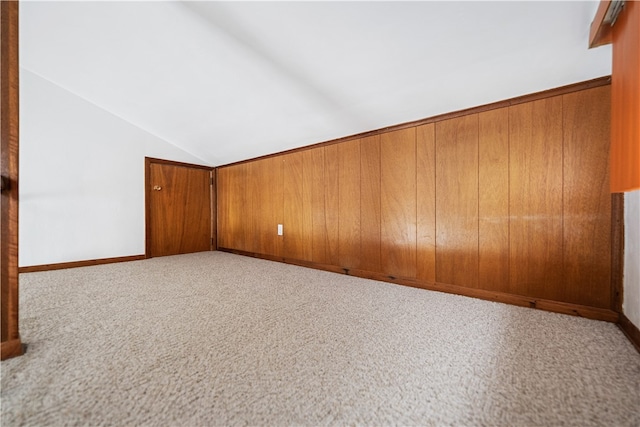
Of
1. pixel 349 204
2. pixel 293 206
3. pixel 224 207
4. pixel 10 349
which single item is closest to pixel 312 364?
pixel 10 349

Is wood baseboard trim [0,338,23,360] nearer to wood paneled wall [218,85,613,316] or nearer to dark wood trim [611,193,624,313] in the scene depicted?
wood paneled wall [218,85,613,316]

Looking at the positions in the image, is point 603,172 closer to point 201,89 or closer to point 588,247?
point 588,247

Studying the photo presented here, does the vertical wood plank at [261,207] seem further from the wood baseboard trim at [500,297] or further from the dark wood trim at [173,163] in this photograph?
the wood baseboard trim at [500,297]

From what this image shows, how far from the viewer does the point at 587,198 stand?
3.75 ft

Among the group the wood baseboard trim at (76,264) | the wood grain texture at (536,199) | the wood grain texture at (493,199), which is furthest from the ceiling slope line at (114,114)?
the wood grain texture at (536,199)

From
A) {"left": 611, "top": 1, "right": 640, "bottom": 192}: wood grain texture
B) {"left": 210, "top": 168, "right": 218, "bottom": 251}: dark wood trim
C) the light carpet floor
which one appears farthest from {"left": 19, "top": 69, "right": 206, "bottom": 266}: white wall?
{"left": 611, "top": 1, "right": 640, "bottom": 192}: wood grain texture

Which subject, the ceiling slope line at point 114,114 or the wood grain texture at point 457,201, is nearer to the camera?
the wood grain texture at point 457,201

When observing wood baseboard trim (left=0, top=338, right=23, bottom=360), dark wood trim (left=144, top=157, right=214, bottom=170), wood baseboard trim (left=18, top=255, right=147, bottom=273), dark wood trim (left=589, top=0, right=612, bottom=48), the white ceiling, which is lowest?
wood baseboard trim (left=18, top=255, right=147, bottom=273)

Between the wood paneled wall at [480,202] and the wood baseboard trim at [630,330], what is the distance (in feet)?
0.33

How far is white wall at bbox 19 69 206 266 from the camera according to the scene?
1967mm

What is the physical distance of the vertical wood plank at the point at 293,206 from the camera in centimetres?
234

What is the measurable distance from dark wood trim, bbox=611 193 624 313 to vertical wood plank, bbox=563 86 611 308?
1 cm

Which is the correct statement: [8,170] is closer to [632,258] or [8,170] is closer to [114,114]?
[114,114]

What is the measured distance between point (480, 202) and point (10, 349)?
84.6 inches
